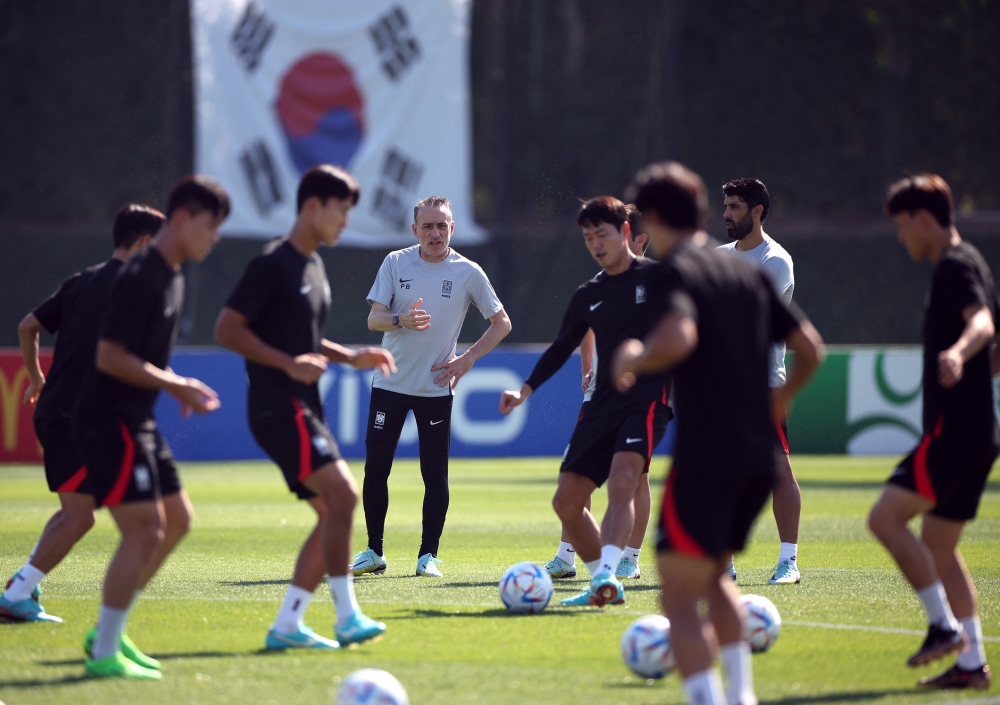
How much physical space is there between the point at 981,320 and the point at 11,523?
32.2 ft

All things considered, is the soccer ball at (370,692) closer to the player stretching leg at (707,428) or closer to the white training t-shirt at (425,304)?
the player stretching leg at (707,428)

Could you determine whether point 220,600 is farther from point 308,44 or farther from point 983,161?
point 983,161

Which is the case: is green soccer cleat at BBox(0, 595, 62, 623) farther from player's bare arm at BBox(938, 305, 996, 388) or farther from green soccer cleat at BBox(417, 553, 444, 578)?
player's bare arm at BBox(938, 305, 996, 388)

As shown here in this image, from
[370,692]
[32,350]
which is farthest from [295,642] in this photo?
[32,350]

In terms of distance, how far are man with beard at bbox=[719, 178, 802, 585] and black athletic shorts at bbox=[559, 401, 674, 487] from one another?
4.21 feet

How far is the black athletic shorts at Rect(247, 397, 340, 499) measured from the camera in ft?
20.9

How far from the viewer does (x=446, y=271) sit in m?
9.97

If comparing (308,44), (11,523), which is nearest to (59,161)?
(308,44)

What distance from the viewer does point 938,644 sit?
6129 mm

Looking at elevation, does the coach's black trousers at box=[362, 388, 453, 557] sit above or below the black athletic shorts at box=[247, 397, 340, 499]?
below

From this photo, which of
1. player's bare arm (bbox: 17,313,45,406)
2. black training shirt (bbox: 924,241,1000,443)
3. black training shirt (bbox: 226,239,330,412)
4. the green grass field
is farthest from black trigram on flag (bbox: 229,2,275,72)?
black training shirt (bbox: 924,241,1000,443)

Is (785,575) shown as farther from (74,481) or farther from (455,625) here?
(74,481)

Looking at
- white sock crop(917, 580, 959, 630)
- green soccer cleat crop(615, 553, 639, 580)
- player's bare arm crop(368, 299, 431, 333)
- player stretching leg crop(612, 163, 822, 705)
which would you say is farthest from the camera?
player's bare arm crop(368, 299, 431, 333)

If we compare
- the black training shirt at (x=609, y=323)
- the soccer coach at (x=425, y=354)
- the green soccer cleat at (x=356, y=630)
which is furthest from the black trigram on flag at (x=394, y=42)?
the green soccer cleat at (x=356, y=630)
